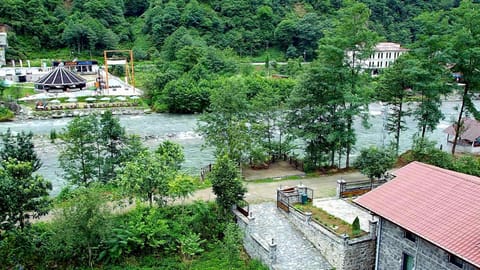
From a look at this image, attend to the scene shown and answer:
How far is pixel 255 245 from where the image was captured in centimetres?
1703

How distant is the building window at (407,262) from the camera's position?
14.2 meters

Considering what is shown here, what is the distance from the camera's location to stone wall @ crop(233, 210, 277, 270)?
52.0 feet

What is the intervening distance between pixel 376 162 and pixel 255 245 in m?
7.74

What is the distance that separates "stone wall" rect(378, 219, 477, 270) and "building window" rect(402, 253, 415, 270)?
0.31ft

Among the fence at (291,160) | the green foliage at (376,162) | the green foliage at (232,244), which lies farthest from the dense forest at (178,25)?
the green foliage at (232,244)

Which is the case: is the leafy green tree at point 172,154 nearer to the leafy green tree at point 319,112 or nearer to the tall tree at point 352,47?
the leafy green tree at point 319,112

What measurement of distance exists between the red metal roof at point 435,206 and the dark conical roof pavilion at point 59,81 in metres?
47.8

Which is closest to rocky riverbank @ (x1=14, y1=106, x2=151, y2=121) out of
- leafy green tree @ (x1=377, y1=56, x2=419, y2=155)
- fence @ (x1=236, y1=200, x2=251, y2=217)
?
leafy green tree @ (x1=377, y1=56, x2=419, y2=155)

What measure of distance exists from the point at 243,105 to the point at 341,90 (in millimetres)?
5999

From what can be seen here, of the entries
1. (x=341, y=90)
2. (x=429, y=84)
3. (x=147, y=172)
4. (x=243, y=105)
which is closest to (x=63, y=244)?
(x=147, y=172)

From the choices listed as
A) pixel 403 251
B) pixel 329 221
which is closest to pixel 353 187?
pixel 329 221

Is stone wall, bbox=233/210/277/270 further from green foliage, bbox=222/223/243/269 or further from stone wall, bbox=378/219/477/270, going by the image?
stone wall, bbox=378/219/477/270

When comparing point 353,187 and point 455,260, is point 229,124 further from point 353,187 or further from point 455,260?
point 455,260

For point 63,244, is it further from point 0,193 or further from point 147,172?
point 147,172
